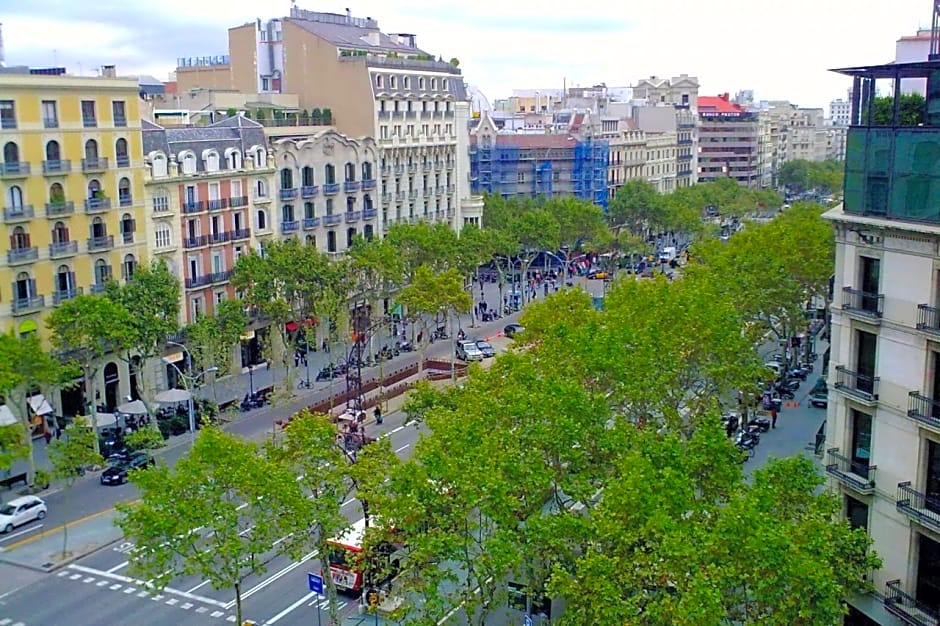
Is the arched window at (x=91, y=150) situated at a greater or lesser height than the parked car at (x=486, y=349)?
greater

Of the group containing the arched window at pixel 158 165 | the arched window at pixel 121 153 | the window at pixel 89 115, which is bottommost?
the arched window at pixel 158 165

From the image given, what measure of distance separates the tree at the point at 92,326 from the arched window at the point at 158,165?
13930mm

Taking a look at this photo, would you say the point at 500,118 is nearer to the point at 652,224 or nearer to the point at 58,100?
the point at 652,224

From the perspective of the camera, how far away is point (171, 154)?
224 feet

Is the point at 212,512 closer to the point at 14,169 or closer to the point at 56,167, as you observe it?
the point at 14,169

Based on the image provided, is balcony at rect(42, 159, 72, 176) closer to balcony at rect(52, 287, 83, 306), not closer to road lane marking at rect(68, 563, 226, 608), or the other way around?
balcony at rect(52, 287, 83, 306)

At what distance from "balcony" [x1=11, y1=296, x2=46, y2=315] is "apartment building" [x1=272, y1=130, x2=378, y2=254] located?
2266 cm

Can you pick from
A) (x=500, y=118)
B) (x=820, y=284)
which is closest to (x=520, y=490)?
(x=820, y=284)

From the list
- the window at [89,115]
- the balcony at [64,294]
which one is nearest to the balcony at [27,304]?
the balcony at [64,294]

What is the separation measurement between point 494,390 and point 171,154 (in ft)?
124

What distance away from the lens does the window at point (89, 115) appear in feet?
203

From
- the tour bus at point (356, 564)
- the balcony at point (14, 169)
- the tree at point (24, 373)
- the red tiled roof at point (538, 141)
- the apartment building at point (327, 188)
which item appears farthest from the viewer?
the red tiled roof at point (538, 141)

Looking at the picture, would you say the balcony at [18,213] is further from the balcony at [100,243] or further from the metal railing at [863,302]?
the metal railing at [863,302]

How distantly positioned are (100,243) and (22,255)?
569cm
